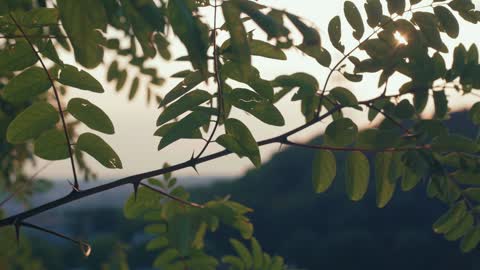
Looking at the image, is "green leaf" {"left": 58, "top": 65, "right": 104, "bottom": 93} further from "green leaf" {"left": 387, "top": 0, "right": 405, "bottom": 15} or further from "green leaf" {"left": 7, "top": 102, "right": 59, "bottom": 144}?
"green leaf" {"left": 387, "top": 0, "right": 405, "bottom": 15}

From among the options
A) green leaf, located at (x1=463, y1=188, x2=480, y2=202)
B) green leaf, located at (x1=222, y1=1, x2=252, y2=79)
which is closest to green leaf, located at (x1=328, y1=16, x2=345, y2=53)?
green leaf, located at (x1=463, y1=188, x2=480, y2=202)

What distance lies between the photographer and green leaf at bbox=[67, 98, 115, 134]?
2.03m

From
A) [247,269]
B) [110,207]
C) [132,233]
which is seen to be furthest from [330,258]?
[247,269]

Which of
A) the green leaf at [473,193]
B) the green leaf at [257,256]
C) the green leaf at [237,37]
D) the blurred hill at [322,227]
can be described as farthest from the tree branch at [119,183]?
the blurred hill at [322,227]

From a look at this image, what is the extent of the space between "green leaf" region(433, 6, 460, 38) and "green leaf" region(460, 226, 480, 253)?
0.72 m

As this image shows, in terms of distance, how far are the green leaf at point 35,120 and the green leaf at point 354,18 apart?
0.91 metres

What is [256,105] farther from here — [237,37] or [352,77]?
[237,37]

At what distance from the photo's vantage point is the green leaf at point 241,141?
6.40 ft

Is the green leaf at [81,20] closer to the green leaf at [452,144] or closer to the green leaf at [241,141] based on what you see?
the green leaf at [241,141]

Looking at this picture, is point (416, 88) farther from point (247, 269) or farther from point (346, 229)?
point (346, 229)

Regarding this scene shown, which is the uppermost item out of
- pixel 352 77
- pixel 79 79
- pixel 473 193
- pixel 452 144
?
pixel 79 79

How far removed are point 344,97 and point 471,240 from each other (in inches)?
29.5

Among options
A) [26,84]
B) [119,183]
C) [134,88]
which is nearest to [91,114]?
[26,84]

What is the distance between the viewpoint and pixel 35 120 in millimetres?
2070
